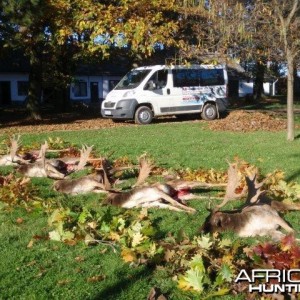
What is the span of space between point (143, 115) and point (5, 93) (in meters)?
24.1

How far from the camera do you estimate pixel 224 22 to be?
15.3 m

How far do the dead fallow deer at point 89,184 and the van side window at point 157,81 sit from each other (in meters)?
16.1

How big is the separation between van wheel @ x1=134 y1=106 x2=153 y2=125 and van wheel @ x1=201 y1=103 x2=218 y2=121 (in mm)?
3003

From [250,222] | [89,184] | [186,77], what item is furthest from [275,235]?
[186,77]

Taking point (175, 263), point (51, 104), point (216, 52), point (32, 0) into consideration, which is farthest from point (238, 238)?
point (51, 104)

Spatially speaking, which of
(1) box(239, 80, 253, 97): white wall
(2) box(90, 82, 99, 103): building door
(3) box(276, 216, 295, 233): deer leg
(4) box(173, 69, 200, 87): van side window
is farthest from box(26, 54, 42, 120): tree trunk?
(1) box(239, 80, 253, 97): white wall

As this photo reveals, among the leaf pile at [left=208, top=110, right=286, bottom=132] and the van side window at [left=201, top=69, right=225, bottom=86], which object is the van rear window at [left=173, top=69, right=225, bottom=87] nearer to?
the van side window at [left=201, top=69, right=225, bottom=86]

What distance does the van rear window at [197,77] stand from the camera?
80.8ft

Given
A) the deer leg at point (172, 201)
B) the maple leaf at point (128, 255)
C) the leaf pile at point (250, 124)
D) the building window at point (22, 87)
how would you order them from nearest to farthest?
1. the maple leaf at point (128, 255)
2. the deer leg at point (172, 201)
3. the leaf pile at point (250, 124)
4. the building window at point (22, 87)

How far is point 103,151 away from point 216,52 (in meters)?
6.77

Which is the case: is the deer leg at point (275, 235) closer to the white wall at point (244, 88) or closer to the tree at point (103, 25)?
the tree at point (103, 25)

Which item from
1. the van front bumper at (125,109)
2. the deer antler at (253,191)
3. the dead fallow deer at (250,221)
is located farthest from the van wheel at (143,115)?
the dead fallow deer at (250,221)

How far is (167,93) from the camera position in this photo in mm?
24234

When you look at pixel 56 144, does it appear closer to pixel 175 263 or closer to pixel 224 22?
pixel 224 22
